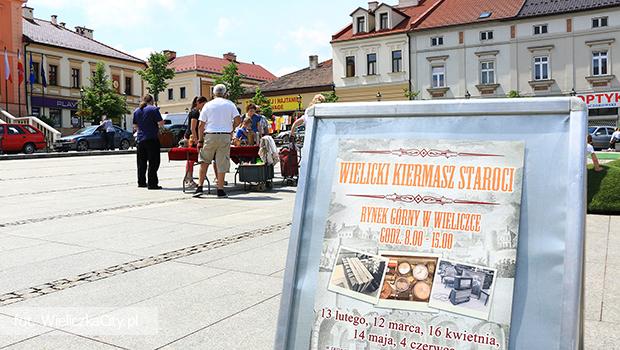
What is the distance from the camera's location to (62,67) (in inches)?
2044

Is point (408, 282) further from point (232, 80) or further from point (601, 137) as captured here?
point (232, 80)

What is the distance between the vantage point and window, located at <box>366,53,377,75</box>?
167 ft

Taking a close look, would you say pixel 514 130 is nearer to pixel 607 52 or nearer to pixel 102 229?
pixel 102 229

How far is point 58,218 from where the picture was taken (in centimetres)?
816

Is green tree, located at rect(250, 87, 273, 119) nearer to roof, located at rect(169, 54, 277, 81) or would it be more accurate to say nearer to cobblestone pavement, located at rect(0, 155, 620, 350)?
roof, located at rect(169, 54, 277, 81)

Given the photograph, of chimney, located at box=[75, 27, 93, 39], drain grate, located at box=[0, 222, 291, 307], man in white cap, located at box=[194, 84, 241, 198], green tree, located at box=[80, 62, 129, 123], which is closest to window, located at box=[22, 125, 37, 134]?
green tree, located at box=[80, 62, 129, 123]

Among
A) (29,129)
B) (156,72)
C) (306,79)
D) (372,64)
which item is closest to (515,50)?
(372,64)

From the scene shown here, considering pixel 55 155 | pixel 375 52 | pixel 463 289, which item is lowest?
pixel 463 289

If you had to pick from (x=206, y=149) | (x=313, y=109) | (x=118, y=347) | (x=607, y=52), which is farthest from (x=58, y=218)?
(x=607, y=52)

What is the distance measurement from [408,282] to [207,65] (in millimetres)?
74552

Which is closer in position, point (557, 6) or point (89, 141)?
point (89, 141)

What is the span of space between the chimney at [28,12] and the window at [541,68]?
4446 centimetres

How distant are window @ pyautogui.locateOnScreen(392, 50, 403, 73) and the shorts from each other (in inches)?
1620

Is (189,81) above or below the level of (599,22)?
below
